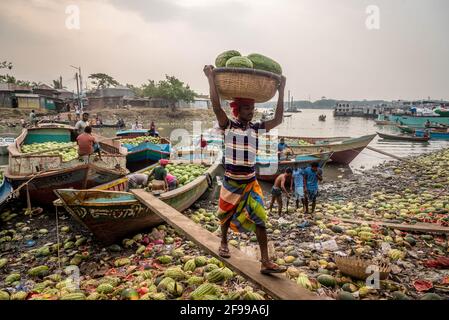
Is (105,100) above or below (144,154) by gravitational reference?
above

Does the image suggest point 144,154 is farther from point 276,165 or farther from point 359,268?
point 359,268

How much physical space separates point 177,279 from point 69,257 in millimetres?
2721

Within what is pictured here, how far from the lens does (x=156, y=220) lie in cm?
630

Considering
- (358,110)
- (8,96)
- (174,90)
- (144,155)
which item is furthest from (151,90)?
(358,110)

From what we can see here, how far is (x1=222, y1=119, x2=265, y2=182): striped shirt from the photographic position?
2760 mm

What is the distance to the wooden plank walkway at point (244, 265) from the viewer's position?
238cm

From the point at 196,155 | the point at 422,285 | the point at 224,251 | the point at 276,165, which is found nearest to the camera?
the point at 224,251

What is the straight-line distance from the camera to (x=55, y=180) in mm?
7617

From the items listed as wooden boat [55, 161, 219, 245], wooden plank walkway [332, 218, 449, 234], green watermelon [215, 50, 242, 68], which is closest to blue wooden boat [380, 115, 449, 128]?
wooden plank walkway [332, 218, 449, 234]

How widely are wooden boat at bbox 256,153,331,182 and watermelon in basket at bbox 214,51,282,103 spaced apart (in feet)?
29.4

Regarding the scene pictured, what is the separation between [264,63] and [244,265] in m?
2.19

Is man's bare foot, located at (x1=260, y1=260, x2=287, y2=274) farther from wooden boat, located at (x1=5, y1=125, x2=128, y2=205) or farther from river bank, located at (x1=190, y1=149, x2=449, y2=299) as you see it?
wooden boat, located at (x1=5, y1=125, x2=128, y2=205)
